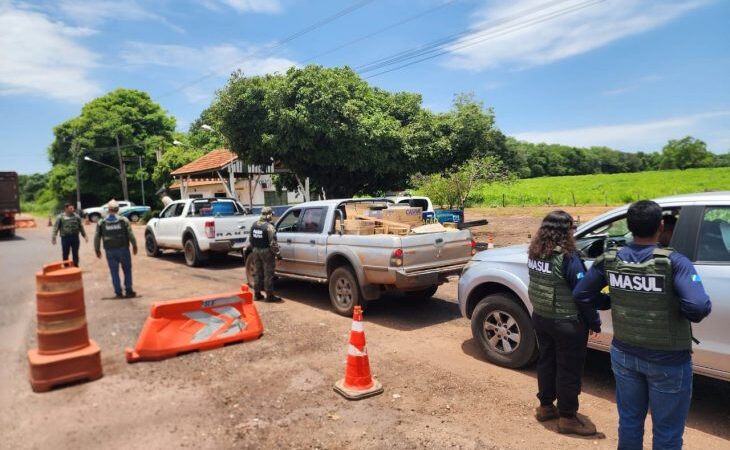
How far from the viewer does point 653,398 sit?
266 centimetres

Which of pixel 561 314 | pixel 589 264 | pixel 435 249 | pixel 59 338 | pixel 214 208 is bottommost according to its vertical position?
pixel 59 338

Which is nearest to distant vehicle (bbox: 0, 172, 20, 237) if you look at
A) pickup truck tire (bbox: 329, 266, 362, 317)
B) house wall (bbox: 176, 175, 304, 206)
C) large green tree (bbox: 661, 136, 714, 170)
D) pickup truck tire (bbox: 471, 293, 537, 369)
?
house wall (bbox: 176, 175, 304, 206)

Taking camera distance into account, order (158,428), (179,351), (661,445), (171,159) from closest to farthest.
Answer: (661,445)
(158,428)
(179,351)
(171,159)

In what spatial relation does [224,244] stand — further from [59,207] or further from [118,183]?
[59,207]

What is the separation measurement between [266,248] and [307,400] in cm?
422

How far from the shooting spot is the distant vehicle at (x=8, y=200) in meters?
24.6

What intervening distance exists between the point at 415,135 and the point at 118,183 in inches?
1512

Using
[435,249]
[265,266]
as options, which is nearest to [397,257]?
[435,249]

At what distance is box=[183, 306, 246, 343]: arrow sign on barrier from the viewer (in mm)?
5926

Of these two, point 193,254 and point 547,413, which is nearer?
point 547,413

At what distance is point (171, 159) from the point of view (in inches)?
1494

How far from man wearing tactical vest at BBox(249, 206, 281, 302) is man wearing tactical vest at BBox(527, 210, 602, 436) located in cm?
536

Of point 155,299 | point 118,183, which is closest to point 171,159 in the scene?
point 118,183

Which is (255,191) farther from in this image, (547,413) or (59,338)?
(547,413)
